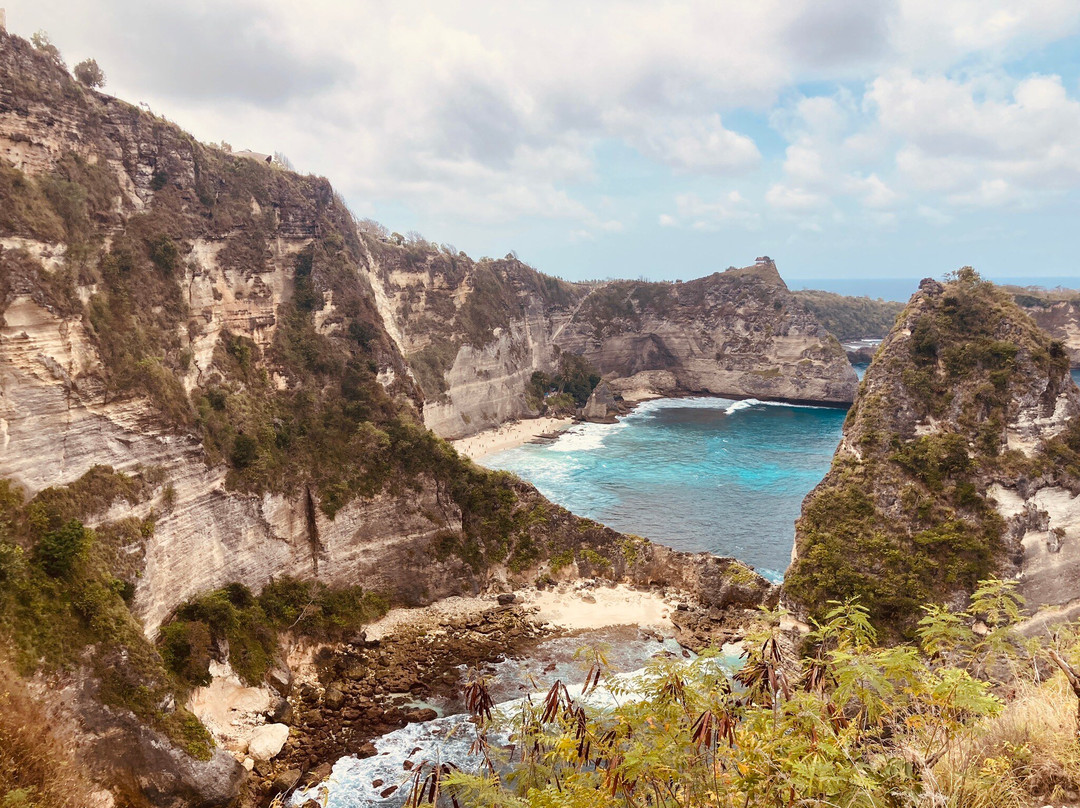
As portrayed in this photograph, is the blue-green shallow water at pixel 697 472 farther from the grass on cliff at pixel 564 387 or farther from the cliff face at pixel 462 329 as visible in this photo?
the cliff face at pixel 462 329

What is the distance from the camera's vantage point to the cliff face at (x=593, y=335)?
246ft

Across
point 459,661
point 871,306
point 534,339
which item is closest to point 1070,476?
point 459,661

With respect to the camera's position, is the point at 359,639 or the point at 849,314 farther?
the point at 849,314

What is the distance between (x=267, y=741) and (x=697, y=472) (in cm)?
4871

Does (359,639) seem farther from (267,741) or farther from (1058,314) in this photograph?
(1058,314)

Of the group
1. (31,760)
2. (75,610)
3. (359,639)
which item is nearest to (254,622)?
(359,639)

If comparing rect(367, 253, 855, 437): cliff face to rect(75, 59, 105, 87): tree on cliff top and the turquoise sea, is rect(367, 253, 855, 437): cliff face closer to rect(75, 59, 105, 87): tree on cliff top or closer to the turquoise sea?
the turquoise sea

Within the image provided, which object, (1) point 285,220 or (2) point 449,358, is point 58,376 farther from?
(2) point 449,358

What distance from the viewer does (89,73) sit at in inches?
1227

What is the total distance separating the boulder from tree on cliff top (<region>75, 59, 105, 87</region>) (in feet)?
108

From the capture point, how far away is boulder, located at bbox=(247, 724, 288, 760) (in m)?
24.8

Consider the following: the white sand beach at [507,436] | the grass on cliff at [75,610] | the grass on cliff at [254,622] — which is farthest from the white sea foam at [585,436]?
the grass on cliff at [75,610]

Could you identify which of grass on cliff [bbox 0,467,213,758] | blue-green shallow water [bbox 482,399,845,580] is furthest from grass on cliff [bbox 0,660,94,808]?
blue-green shallow water [bbox 482,399,845,580]

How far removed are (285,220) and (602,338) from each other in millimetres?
74174
